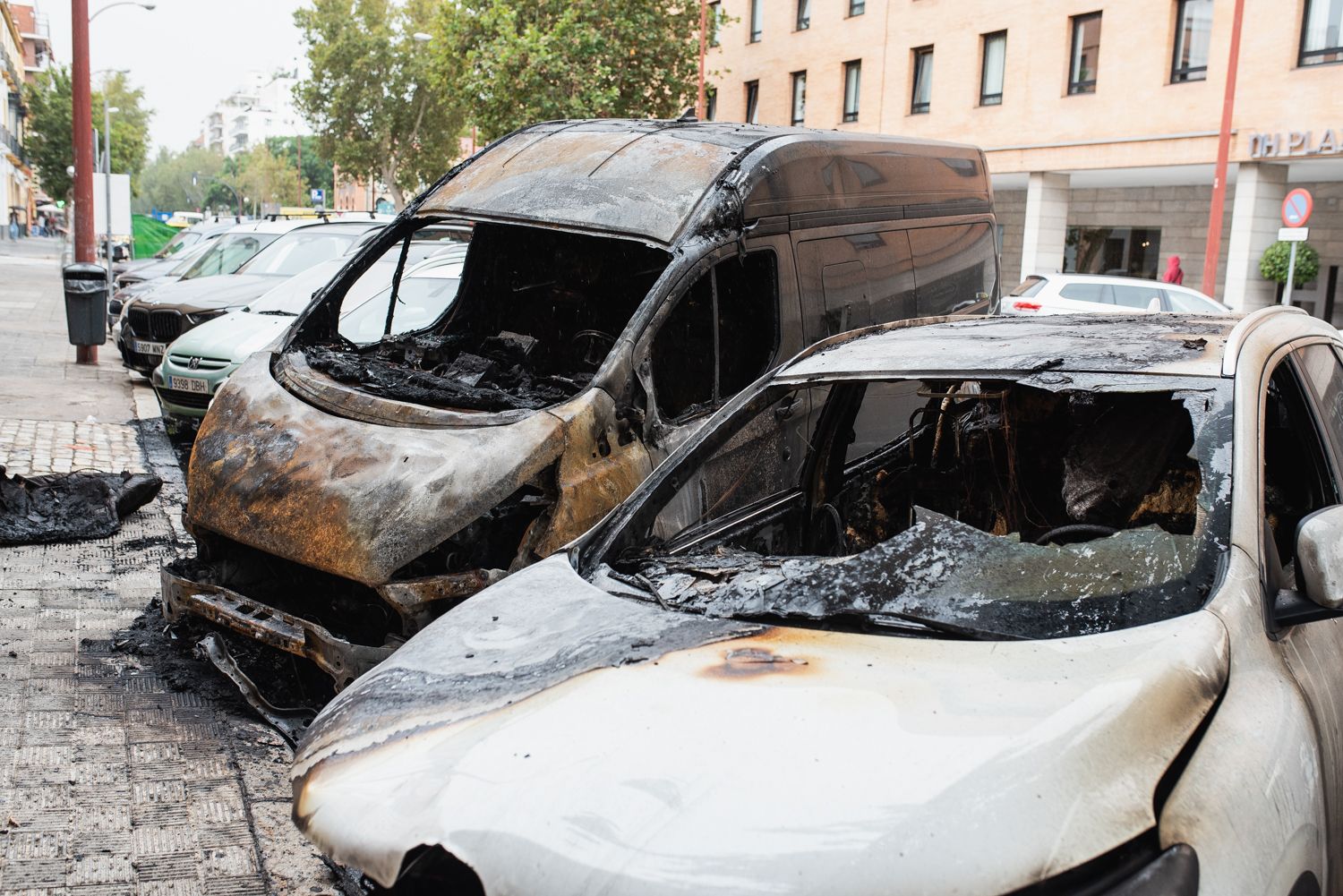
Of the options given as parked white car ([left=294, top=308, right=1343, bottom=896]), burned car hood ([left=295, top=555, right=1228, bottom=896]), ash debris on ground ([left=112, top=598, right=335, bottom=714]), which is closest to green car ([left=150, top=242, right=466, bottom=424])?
ash debris on ground ([left=112, top=598, right=335, bottom=714])

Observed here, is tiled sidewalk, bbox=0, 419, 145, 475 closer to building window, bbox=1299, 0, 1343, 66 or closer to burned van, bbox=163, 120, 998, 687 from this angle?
burned van, bbox=163, 120, 998, 687

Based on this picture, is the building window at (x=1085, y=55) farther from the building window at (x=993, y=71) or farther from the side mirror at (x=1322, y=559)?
the side mirror at (x=1322, y=559)

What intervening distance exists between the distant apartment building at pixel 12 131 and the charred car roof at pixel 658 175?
7399cm

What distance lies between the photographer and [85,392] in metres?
11.9

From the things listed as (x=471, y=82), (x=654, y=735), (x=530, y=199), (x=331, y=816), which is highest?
(x=471, y=82)

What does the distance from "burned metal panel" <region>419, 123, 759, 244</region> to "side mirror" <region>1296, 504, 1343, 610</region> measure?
3368mm

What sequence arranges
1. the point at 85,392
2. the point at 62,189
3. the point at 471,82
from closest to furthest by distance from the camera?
1. the point at 85,392
2. the point at 471,82
3. the point at 62,189

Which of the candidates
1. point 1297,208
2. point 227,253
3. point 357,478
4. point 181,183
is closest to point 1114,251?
point 1297,208

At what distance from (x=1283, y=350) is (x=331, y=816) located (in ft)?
8.87

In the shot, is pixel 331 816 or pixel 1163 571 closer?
pixel 331 816

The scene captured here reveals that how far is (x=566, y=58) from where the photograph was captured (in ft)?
102

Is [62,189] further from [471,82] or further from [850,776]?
[850,776]

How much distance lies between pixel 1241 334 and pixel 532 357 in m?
4.14

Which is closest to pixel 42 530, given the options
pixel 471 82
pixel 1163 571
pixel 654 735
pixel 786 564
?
pixel 786 564
